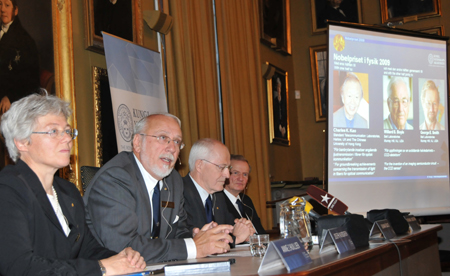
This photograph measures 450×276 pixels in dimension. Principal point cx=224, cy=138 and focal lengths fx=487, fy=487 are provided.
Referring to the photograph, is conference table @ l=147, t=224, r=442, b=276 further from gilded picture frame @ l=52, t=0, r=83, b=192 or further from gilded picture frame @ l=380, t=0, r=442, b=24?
gilded picture frame @ l=380, t=0, r=442, b=24

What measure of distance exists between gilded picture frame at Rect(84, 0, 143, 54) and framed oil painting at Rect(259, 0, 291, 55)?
9.17 ft

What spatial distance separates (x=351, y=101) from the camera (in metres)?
5.02

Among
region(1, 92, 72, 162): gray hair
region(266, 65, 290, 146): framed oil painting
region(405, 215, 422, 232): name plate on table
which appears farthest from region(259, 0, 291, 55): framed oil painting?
region(1, 92, 72, 162): gray hair

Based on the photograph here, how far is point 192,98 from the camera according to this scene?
17.4ft

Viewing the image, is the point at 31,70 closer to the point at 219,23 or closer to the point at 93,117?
the point at 93,117

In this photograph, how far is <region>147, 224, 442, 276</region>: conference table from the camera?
1796mm

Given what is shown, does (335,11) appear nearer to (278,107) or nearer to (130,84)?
(278,107)

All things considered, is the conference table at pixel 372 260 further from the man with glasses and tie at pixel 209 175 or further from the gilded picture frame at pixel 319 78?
the gilded picture frame at pixel 319 78

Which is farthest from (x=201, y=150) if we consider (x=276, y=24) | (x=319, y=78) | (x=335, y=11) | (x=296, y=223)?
(x=335, y=11)

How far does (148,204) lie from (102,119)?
1732 mm

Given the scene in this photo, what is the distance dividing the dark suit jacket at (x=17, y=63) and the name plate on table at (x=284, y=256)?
8.10ft

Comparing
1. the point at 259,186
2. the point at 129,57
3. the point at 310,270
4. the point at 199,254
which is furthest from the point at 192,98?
the point at 310,270

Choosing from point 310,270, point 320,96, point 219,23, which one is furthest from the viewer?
point 320,96

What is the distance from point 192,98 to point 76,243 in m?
3.18
